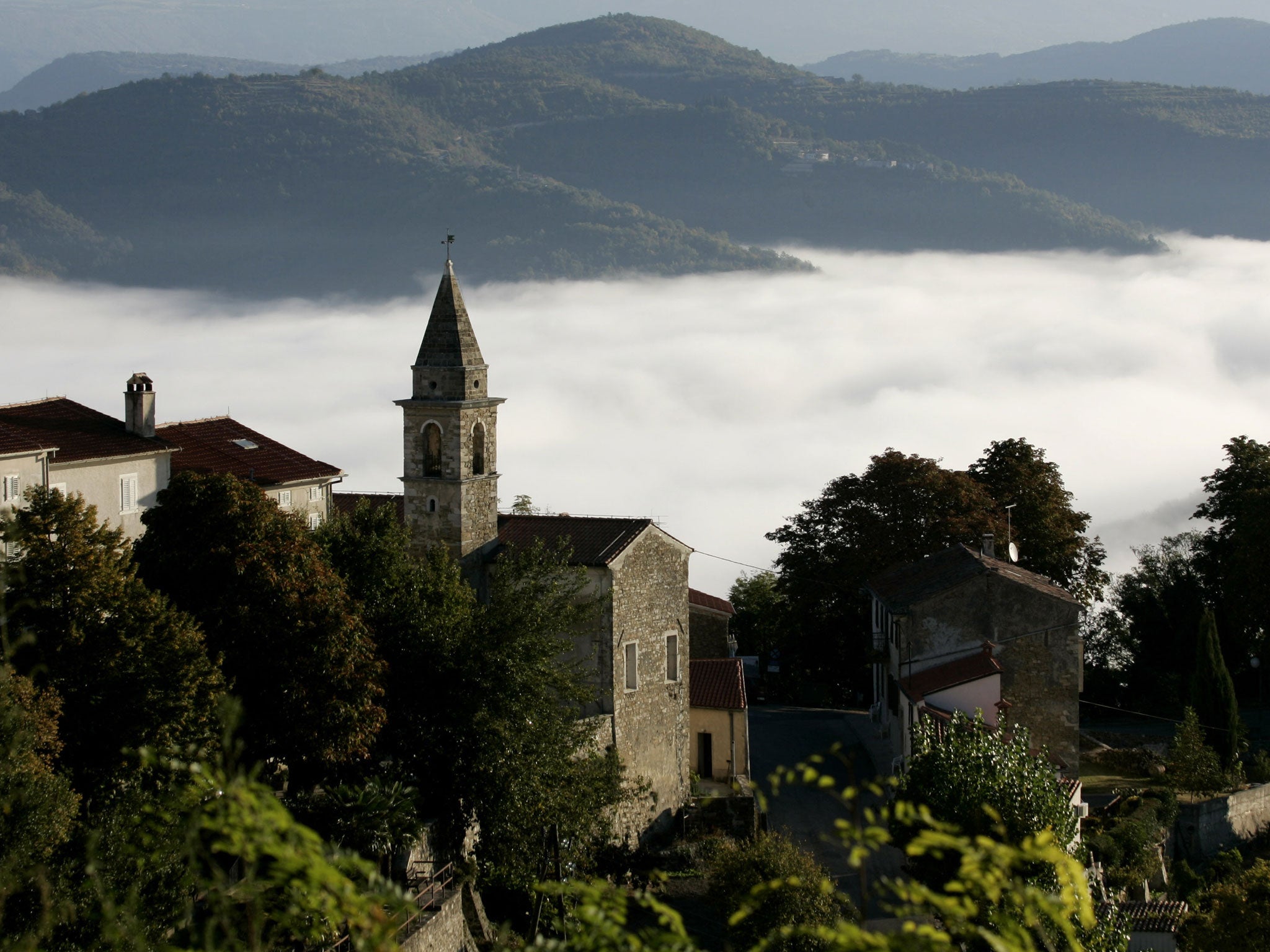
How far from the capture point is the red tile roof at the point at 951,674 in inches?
1646

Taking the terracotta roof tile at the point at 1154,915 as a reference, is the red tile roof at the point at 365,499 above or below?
above

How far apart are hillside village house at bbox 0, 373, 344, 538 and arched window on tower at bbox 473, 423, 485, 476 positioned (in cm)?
459

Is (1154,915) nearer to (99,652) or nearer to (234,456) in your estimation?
(99,652)

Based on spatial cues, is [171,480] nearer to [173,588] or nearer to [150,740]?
[173,588]

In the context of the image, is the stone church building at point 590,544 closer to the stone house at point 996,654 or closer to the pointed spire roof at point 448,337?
the pointed spire roof at point 448,337

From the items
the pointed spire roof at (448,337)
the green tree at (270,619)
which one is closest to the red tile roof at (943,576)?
the pointed spire roof at (448,337)

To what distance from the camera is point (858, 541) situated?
5778 centimetres

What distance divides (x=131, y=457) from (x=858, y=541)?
2632cm

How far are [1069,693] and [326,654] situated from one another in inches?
890

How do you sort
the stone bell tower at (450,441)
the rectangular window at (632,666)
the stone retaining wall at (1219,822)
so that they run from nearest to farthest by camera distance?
the rectangular window at (632,666), the stone bell tower at (450,441), the stone retaining wall at (1219,822)

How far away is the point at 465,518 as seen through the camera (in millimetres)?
→ 41094

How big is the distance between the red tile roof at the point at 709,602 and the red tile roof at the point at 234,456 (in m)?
11.8

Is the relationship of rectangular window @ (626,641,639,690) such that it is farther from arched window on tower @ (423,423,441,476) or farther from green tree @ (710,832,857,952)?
arched window on tower @ (423,423,441,476)

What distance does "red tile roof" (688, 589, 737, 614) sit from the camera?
50.9 metres
